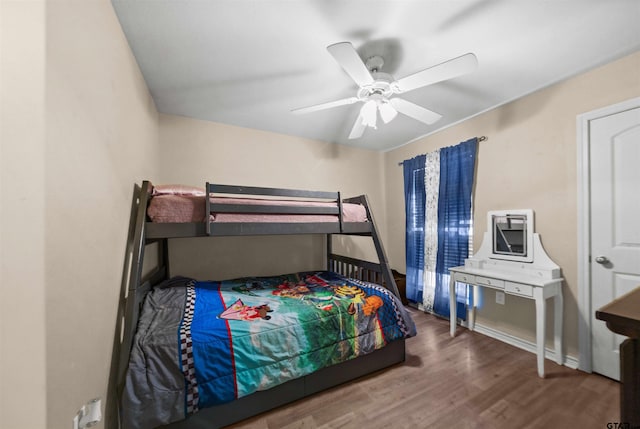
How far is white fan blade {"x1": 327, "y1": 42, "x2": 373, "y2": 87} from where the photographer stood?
1231mm

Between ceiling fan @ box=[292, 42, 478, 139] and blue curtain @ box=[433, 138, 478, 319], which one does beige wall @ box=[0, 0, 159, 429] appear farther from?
blue curtain @ box=[433, 138, 478, 319]

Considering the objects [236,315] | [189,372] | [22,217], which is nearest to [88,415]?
[189,372]

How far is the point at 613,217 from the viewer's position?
1.78m

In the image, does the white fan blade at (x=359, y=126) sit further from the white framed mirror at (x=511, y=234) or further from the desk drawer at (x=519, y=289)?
the desk drawer at (x=519, y=289)

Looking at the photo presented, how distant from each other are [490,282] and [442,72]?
1.80 m

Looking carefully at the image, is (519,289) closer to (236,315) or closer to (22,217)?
(236,315)

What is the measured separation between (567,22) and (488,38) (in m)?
0.40

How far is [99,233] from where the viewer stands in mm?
1140

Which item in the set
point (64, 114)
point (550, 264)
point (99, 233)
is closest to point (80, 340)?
point (99, 233)

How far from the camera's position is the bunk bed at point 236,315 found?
1.29 m

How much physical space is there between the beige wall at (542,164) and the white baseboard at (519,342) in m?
0.05

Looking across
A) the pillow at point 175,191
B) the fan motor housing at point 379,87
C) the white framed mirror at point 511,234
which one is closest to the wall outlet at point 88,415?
the pillow at point 175,191

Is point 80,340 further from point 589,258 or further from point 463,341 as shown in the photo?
point 589,258

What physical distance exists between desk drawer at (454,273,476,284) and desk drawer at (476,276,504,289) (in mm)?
48
